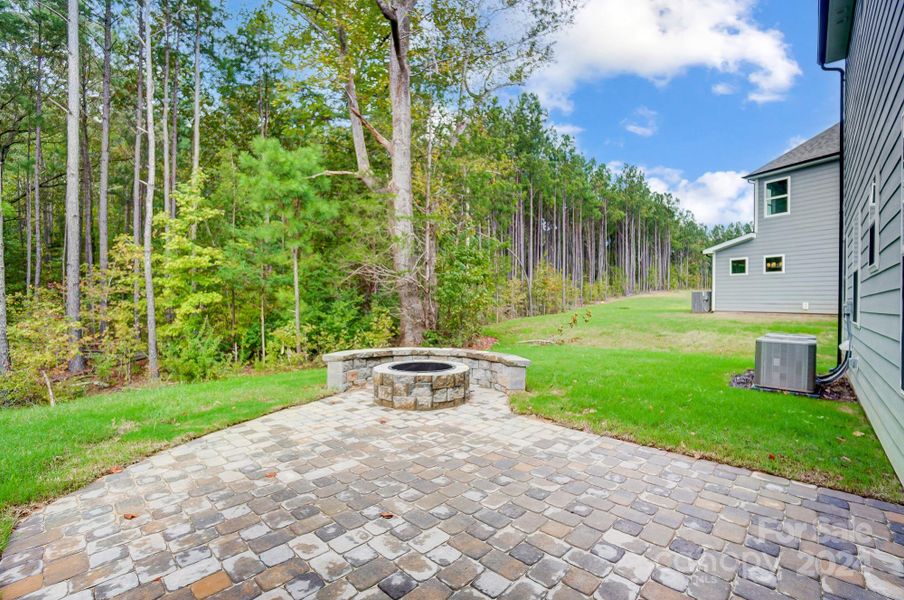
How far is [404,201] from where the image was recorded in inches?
355

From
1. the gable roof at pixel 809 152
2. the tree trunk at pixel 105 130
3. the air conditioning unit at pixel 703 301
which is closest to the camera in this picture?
the tree trunk at pixel 105 130

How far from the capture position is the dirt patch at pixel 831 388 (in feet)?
16.7

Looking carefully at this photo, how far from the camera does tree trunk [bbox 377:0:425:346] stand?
888 centimetres

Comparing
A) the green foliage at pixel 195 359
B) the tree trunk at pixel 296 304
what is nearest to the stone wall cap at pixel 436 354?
the tree trunk at pixel 296 304

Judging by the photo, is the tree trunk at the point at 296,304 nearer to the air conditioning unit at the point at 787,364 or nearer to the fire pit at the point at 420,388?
the fire pit at the point at 420,388

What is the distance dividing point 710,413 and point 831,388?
265 centimetres

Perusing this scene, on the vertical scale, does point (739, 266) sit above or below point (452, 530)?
above

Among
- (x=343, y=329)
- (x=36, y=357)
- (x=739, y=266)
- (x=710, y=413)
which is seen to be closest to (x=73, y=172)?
(x=36, y=357)

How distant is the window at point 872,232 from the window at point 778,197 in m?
10.7

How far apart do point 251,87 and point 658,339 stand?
15.9m

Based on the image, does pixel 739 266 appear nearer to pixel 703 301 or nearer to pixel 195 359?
pixel 703 301

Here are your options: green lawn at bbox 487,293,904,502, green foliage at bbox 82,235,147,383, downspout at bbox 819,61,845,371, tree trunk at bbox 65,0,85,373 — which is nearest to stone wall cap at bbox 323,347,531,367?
green lawn at bbox 487,293,904,502

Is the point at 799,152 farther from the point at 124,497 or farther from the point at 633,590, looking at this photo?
the point at 124,497

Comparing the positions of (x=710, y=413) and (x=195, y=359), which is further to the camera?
(x=195, y=359)
